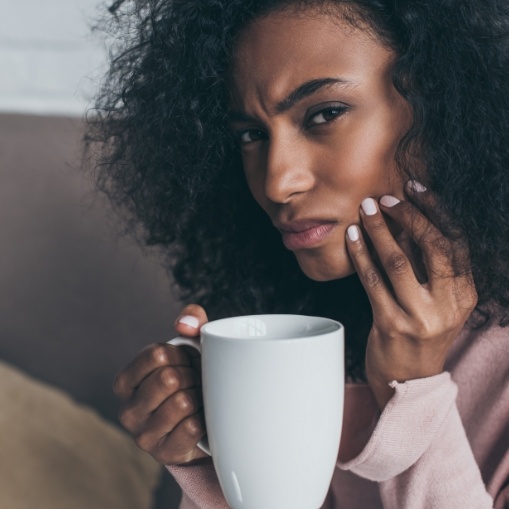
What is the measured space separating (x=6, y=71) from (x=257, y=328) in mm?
968

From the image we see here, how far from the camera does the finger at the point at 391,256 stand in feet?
2.41

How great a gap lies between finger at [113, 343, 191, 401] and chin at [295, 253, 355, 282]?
20cm

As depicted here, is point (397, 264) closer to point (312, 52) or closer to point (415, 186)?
point (415, 186)

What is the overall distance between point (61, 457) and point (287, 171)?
498mm

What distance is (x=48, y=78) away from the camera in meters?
1.40

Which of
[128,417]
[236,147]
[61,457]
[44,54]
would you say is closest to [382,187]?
[236,147]

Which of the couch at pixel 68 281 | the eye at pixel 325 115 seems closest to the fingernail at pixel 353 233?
the eye at pixel 325 115

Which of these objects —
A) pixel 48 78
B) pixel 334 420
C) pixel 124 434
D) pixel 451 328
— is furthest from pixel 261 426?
pixel 48 78

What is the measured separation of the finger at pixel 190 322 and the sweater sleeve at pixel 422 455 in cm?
21

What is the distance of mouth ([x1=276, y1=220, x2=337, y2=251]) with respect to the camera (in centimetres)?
78

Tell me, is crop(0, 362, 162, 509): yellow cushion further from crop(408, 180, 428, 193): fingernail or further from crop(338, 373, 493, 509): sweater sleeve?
crop(408, 180, 428, 193): fingernail

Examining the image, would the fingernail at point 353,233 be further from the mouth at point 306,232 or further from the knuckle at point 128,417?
the knuckle at point 128,417

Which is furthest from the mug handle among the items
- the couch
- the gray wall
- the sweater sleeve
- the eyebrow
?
the gray wall

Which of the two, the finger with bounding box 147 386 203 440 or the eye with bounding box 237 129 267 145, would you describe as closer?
the finger with bounding box 147 386 203 440
